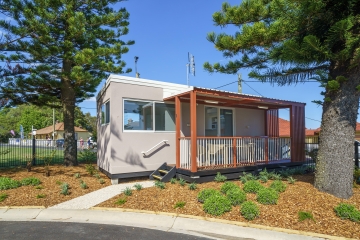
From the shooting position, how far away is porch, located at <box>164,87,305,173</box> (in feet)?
24.5

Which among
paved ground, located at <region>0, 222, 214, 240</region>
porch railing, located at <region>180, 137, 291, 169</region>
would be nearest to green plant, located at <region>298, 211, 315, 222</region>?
paved ground, located at <region>0, 222, 214, 240</region>

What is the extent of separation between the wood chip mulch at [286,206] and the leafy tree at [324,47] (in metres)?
0.52

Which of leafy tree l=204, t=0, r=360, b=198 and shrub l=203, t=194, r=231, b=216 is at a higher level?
leafy tree l=204, t=0, r=360, b=198

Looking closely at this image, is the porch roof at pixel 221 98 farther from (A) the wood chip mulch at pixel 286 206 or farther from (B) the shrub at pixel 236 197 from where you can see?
(B) the shrub at pixel 236 197

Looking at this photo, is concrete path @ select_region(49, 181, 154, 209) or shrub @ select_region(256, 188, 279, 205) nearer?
shrub @ select_region(256, 188, 279, 205)

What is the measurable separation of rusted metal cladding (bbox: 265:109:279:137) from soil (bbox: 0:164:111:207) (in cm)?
756

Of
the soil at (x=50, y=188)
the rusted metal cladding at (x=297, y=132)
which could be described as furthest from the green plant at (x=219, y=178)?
the rusted metal cladding at (x=297, y=132)

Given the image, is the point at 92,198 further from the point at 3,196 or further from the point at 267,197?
the point at 267,197

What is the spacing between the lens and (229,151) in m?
8.02

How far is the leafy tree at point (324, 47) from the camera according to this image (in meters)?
5.12

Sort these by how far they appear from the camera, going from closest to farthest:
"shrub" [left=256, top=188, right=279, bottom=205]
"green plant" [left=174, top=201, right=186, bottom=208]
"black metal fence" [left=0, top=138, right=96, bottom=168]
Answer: "shrub" [left=256, top=188, right=279, bottom=205]
"green plant" [left=174, top=201, right=186, bottom=208]
"black metal fence" [left=0, top=138, right=96, bottom=168]

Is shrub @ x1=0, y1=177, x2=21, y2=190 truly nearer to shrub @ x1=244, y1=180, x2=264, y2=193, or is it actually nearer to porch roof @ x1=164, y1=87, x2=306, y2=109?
porch roof @ x1=164, y1=87, x2=306, y2=109

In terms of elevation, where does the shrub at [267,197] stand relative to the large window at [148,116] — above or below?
below

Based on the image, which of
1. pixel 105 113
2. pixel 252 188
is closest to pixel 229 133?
pixel 252 188
